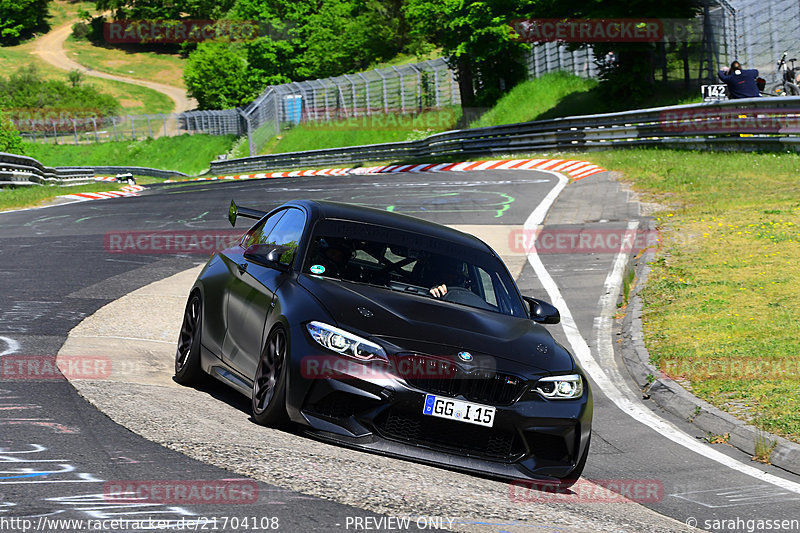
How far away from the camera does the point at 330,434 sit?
614 centimetres

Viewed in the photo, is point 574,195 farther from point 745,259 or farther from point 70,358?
point 70,358

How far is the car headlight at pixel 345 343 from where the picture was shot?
20.2 feet

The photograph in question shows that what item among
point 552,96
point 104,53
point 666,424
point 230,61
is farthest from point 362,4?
point 666,424

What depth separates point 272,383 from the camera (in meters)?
6.52

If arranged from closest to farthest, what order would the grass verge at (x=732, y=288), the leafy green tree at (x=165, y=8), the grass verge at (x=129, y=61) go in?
1. the grass verge at (x=732, y=288)
2. the leafy green tree at (x=165, y=8)
3. the grass verge at (x=129, y=61)

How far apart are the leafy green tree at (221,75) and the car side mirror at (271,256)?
8830cm

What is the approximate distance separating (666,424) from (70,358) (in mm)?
4968

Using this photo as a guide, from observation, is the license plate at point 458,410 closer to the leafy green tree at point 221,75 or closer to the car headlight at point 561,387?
the car headlight at point 561,387

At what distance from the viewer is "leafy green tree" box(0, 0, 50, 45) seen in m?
144

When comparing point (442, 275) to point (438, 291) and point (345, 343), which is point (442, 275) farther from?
point (345, 343)

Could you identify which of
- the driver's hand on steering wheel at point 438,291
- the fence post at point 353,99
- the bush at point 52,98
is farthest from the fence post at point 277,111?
the driver's hand on steering wheel at point 438,291

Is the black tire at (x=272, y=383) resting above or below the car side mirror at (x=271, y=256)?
below

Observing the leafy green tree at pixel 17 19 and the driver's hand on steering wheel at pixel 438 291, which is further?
the leafy green tree at pixel 17 19

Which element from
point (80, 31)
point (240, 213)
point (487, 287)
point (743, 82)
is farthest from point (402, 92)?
point (80, 31)
